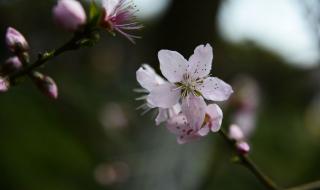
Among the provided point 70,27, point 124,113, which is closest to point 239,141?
point 70,27

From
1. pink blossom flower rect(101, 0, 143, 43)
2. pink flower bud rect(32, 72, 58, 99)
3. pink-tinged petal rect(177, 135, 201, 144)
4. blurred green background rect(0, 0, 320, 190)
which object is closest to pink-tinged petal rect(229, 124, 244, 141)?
pink-tinged petal rect(177, 135, 201, 144)

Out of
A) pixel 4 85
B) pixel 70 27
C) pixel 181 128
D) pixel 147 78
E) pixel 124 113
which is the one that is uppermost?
pixel 70 27

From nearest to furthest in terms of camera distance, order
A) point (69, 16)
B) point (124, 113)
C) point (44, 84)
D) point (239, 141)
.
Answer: point (69, 16)
point (44, 84)
point (239, 141)
point (124, 113)

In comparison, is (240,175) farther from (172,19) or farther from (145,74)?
(145,74)

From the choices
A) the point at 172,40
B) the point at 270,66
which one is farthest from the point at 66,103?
the point at 270,66

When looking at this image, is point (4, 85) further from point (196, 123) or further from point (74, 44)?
point (196, 123)

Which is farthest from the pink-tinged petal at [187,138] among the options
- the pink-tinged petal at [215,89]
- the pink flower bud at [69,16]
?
the pink flower bud at [69,16]
